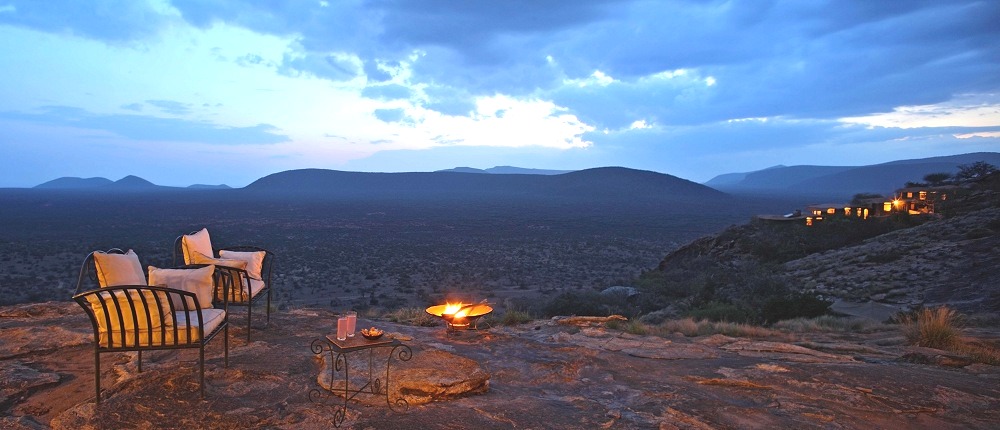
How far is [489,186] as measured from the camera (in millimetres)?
132500

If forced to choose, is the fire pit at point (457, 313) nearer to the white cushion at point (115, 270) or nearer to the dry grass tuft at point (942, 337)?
the white cushion at point (115, 270)

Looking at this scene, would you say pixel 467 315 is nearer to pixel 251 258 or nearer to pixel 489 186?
pixel 251 258

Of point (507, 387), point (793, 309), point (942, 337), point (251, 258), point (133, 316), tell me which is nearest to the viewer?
point (133, 316)

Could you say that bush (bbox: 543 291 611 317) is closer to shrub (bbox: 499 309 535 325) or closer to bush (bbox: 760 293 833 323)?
bush (bbox: 760 293 833 323)

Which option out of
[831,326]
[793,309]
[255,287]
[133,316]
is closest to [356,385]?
[133,316]

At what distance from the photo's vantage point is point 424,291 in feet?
60.1

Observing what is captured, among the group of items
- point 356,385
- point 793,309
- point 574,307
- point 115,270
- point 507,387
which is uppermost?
point 115,270

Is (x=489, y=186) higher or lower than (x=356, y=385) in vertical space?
higher

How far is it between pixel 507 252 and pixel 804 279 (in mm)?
17490

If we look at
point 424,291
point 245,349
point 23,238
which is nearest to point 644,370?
point 245,349

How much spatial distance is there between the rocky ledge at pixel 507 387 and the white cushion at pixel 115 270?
2.28 feet

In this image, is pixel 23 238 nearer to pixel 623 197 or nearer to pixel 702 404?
pixel 702 404

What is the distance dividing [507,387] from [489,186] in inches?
5072

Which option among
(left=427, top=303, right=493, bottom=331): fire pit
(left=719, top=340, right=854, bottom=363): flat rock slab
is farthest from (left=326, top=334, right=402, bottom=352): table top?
(left=719, top=340, right=854, bottom=363): flat rock slab
